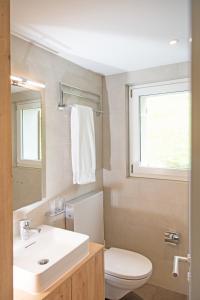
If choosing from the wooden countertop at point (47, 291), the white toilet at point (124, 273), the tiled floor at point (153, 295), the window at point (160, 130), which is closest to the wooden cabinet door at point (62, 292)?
A: the wooden countertop at point (47, 291)

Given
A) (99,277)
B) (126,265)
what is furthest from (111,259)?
(99,277)

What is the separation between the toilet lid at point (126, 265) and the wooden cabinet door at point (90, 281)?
0.24 metres

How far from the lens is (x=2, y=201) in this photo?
87 cm

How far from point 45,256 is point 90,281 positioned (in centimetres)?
36

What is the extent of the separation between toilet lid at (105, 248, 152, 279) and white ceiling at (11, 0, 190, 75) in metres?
1.68

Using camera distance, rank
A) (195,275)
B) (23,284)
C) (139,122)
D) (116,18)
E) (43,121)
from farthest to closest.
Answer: (139,122) < (43,121) < (116,18) < (23,284) < (195,275)

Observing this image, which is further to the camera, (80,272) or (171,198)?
(171,198)

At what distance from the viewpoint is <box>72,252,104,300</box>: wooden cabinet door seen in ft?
4.93

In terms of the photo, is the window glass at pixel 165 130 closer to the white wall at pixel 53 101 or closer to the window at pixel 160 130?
the window at pixel 160 130

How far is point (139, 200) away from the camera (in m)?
2.53

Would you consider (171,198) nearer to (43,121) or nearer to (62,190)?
(62,190)

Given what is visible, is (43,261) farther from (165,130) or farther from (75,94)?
(165,130)

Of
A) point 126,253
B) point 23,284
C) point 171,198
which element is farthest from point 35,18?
point 126,253

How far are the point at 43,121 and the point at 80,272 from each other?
115cm
